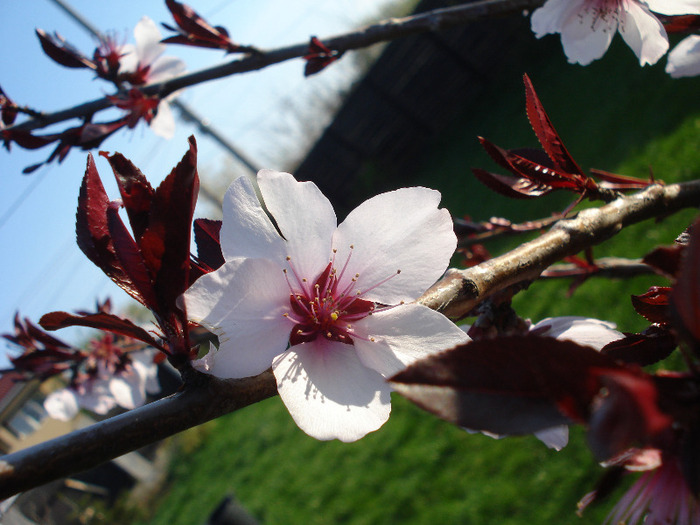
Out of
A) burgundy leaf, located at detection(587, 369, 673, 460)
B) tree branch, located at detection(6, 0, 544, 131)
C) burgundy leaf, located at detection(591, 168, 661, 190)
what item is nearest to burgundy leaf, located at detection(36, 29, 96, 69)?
tree branch, located at detection(6, 0, 544, 131)

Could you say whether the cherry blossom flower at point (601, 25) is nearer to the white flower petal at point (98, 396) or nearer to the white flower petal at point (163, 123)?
the white flower petal at point (163, 123)

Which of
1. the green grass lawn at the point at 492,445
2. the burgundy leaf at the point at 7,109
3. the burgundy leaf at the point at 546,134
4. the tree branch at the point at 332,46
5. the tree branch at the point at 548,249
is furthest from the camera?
the green grass lawn at the point at 492,445

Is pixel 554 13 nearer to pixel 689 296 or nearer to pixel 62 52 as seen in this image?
pixel 689 296

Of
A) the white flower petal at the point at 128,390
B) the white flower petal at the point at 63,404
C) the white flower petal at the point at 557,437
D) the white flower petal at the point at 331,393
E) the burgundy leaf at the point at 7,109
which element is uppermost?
the burgundy leaf at the point at 7,109

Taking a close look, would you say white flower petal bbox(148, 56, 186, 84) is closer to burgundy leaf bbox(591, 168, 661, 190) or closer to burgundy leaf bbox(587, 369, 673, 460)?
burgundy leaf bbox(591, 168, 661, 190)

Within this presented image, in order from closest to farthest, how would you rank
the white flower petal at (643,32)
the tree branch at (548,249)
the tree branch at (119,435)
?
1. the tree branch at (119,435)
2. the tree branch at (548,249)
3. the white flower petal at (643,32)

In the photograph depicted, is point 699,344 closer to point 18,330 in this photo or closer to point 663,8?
point 663,8

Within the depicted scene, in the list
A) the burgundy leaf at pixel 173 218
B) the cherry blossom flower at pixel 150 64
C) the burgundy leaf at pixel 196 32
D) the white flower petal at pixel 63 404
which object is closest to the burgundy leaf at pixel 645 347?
the burgundy leaf at pixel 173 218
